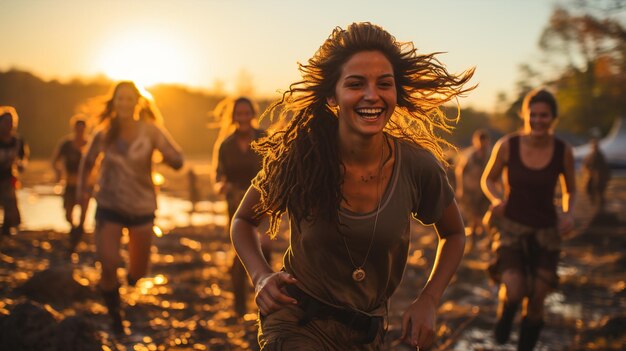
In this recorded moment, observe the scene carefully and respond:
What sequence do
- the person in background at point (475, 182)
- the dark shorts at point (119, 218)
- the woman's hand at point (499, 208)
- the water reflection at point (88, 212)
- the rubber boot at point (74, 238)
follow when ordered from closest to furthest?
1. the woman's hand at point (499, 208)
2. the dark shorts at point (119, 218)
3. the rubber boot at point (74, 238)
4. the person in background at point (475, 182)
5. the water reflection at point (88, 212)

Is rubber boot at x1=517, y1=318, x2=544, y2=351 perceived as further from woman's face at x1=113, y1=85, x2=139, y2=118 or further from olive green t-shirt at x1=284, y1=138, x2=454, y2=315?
woman's face at x1=113, y1=85, x2=139, y2=118

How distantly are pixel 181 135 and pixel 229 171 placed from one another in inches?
3227

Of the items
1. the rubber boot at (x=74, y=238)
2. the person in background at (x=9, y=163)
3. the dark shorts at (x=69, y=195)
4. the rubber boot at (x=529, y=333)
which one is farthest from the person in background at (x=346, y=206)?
the dark shorts at (x=69, y=195)

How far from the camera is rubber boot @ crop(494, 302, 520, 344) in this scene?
5879 millimetres

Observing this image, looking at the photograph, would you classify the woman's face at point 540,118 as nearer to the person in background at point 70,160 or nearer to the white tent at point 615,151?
the person in background at point 70,160

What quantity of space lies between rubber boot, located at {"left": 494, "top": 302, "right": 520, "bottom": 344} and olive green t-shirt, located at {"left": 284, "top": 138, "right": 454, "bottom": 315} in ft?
10.6

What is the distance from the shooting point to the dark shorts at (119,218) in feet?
20.0

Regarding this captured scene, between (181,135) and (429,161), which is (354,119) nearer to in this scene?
(429,161)

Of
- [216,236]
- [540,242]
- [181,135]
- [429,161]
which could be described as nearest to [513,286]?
[540,242]

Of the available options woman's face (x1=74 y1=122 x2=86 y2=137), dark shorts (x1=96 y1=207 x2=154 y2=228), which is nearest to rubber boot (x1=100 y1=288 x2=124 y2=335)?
dark shorts (x1=96 y1=207 x2=154 y2=228)

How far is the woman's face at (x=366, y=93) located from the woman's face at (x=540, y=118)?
3.13 m

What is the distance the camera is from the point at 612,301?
853cm

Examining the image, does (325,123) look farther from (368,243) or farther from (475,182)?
(475,182)

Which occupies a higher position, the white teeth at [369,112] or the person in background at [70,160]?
the white teeth at [369,112]
